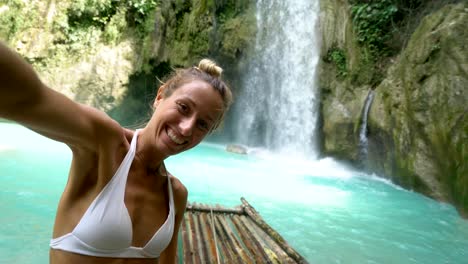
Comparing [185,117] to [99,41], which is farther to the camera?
[99,41]

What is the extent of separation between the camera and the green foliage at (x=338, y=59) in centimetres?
1019

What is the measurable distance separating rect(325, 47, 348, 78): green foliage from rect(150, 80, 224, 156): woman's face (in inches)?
383

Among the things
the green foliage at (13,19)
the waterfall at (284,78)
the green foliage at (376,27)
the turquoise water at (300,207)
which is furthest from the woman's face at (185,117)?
the green foliage at (13,19)

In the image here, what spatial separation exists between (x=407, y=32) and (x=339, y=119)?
298 centimetres

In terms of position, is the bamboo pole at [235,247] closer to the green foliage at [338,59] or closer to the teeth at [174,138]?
the teeth at [174,138]

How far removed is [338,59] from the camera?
1035cm

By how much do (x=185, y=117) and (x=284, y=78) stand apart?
37.8 ft

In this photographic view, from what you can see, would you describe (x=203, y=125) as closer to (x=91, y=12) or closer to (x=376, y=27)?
(x=376, y=27)

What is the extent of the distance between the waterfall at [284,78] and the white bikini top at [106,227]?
10.4 m

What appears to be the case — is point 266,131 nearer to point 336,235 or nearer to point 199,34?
point 199,34

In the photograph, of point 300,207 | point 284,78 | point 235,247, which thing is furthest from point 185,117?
point 284,78

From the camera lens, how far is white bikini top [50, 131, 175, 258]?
0.93 m

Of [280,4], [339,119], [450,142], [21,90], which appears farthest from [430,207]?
[280,4]

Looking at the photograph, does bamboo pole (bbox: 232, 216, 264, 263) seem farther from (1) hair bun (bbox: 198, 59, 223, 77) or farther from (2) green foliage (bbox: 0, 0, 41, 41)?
(2) green foliage (bbox: 0, 0, 41, 41)
